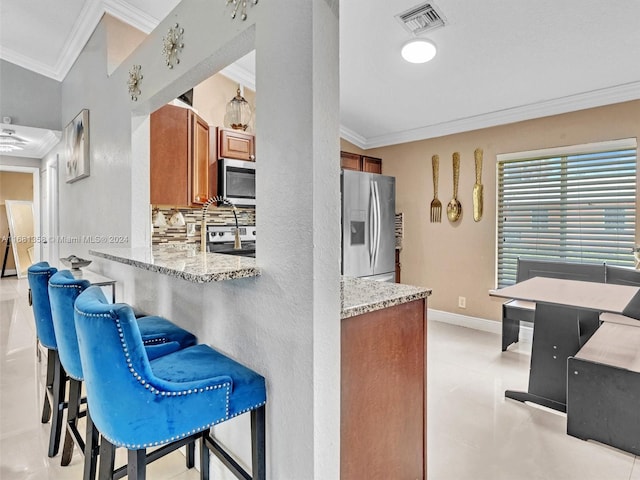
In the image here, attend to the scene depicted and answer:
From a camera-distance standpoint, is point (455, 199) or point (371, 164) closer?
point (455, 199)

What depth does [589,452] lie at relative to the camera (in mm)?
1976

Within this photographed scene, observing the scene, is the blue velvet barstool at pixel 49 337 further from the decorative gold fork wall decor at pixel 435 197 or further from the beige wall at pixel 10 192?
the beige wall at pixel 10 192

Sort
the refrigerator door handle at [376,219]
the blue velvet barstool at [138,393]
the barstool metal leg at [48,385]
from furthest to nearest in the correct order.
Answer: the refrigerator door handle at [376,219], the barstool metal leg at [48,385], the blue velvet barstool at [138,393]

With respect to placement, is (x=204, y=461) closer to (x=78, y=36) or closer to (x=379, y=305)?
(x=379, y=305)

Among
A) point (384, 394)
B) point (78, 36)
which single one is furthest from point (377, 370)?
point (78, 36)

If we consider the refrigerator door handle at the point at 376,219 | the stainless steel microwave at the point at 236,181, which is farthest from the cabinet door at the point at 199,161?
the refrigerator door handle at the point at 376,219

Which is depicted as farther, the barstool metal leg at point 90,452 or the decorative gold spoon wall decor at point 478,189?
the decorative gold spoon wall decor at point 478,189

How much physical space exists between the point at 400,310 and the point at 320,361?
455 millimetres

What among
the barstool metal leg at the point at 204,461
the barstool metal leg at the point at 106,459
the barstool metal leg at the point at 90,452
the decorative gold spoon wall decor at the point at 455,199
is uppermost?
the decorative gold spoon wall decor at the point at 455,199

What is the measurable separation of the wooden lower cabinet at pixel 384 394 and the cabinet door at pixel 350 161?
3.13 m

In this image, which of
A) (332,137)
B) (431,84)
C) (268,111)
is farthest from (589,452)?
(431,84)

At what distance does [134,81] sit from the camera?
7.61 feet

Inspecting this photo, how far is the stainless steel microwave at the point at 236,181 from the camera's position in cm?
320

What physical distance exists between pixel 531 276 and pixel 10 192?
1031cm
